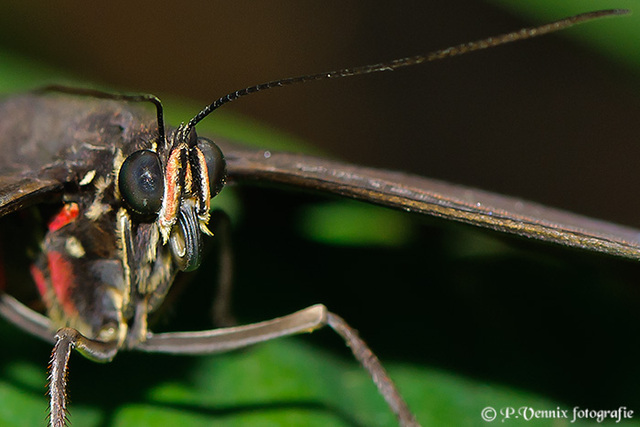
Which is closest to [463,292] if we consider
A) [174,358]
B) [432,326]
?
[432,326]

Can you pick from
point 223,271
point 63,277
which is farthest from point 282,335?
point 63,277

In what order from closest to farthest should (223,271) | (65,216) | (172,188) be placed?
(172,188) < (65,216) < (223,271)

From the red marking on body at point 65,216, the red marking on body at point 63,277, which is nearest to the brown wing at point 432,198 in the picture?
the red marking on body at point 65,216

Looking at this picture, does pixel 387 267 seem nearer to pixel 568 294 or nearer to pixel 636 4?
pixel 568 294

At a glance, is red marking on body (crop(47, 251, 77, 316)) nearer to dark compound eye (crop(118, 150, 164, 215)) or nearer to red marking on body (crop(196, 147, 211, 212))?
dark compound eye (crop(118, 150, 164, 215))

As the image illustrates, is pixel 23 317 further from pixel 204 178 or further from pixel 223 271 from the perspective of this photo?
pixel 204 178

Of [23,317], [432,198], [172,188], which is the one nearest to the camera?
[172,188]

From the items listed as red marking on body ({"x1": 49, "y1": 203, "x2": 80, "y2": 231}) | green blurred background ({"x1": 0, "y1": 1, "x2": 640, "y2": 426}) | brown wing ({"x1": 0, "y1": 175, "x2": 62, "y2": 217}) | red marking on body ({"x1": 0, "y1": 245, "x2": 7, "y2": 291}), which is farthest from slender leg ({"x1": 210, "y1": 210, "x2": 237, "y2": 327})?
red marking on body ({"x1": 0, "y1": 245, "x2": 7, "y2": 291})
